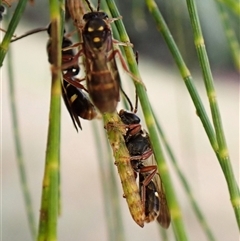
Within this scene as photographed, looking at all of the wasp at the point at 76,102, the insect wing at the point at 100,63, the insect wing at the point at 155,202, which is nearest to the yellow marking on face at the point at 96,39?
the insect wing at the point at 100,63

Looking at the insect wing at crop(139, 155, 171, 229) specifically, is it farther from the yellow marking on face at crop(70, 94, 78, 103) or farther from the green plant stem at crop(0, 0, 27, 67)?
the green plant stem at crop(0, 0, 27, 67)

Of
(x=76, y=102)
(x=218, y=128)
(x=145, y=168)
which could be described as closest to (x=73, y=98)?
(x=76, y=102)

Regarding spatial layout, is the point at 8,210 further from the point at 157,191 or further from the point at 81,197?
the point at 157,191

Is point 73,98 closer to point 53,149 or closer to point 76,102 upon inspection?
point 76,102

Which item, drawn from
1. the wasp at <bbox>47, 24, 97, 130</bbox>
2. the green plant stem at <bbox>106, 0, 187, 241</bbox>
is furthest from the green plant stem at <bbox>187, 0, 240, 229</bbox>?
the wasp at <bbox>47, 24, 97, 130</bbox>

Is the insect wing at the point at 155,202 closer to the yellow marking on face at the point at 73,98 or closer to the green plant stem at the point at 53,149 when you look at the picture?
the yellow marking on face at the point at 73,98

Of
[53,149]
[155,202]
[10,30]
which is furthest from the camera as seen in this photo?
[155,202]

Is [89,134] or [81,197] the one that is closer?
[81,197]

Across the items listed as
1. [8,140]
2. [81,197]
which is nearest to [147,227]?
[81,197]

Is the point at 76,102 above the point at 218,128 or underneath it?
above
